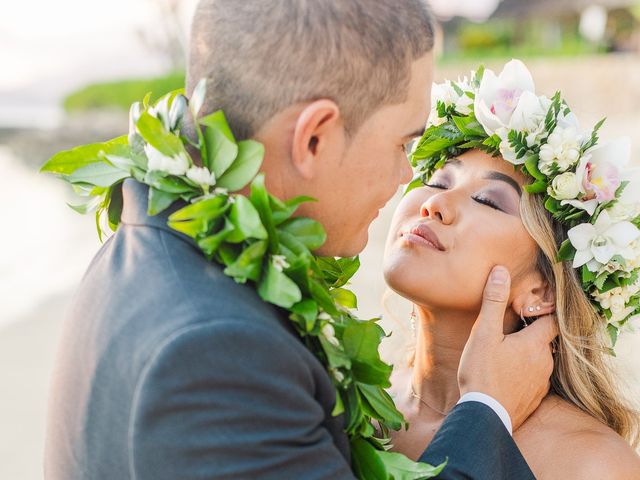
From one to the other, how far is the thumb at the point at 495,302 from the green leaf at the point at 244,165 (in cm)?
115

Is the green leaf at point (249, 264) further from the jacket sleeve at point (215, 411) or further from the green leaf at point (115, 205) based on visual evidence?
the green leaf at point (115, 205)

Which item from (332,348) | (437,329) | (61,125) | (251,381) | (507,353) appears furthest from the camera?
(61,125)

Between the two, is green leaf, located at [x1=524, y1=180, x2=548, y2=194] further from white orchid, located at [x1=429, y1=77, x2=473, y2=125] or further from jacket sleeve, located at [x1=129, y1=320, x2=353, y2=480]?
jacket sleeve, located at [x1=129, y1=320, x2=353, y2=480]

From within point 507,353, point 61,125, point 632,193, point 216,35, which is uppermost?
point 216,35

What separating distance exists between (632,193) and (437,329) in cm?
86

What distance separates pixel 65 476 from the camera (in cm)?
201

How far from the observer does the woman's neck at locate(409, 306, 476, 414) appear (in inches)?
122

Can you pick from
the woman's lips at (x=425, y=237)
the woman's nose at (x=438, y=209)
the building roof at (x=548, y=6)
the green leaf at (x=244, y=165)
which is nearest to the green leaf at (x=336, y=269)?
the woman's lips at (x=425, y=237)

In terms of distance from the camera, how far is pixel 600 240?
115 inches

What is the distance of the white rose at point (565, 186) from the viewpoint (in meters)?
2.92

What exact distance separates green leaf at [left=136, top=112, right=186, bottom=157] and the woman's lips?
3.78 feet

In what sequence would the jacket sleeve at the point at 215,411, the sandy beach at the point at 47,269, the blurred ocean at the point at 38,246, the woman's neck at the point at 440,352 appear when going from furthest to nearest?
the blurred ocean at the point at 38,246, the sandy beach at the point at 47,269, the woman's neck at the point at 440,352, the jacket sleeve at the point at 215,411

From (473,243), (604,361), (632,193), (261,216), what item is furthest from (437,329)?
(261,216)

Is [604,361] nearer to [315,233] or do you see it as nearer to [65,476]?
[315,233]
